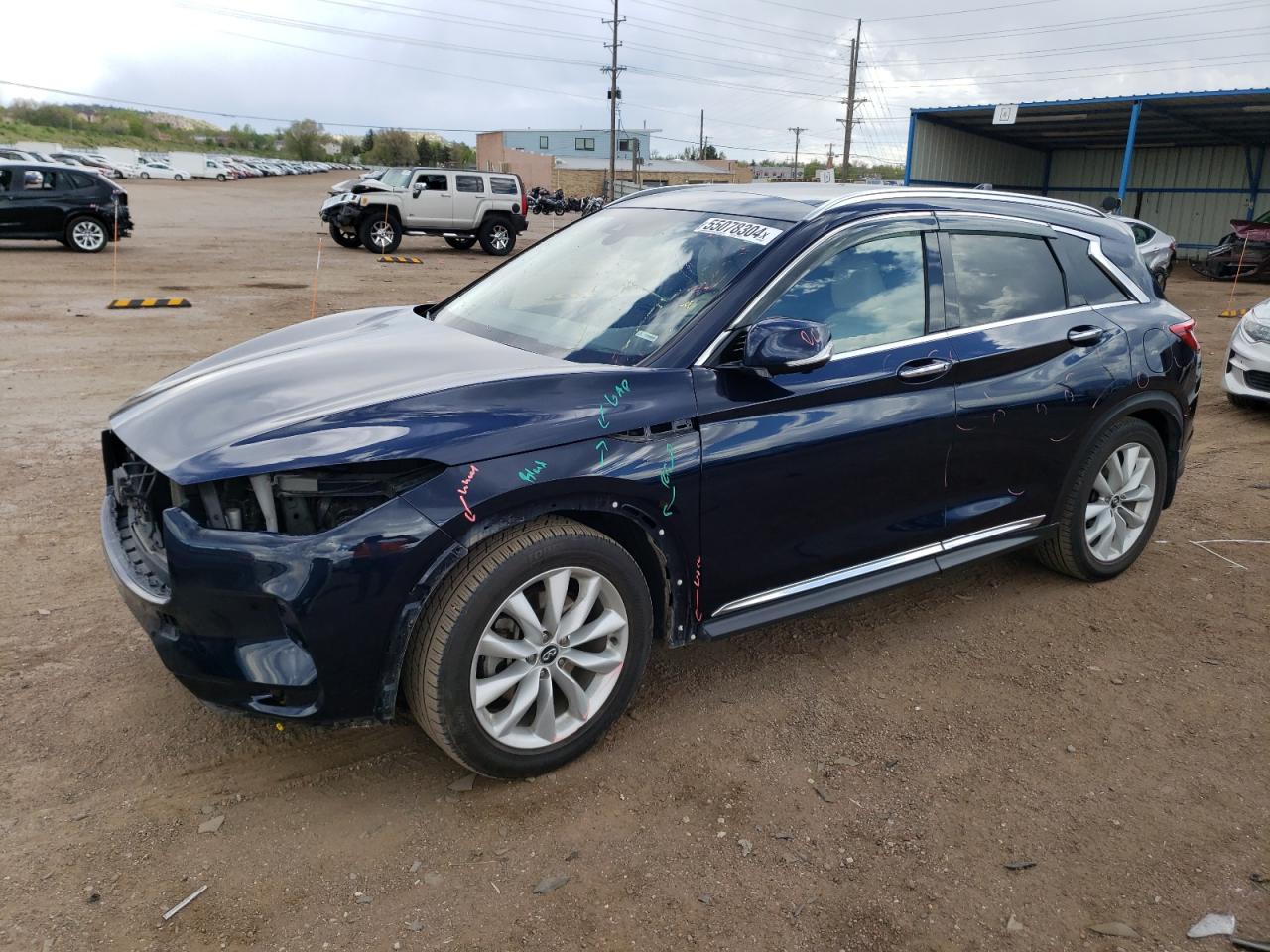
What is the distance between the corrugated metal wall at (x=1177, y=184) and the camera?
31375mm

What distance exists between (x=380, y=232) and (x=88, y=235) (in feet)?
19.7

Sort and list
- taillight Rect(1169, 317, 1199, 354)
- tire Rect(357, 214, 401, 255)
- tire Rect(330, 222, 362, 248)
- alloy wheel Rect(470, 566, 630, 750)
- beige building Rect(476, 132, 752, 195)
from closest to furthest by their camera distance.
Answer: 1. alloy wheel Rect(470, 566, 630, 750)
2. taillight Rect(1169, 317, 1199, 354)
3. tire Rect(357, 214, 401, 255)
4. tire Rect(330, 222, 362, 248)
5. beige building Rect(476, 132, 752, 195)

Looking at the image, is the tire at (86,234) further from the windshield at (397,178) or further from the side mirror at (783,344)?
the side mirror at (783,344)

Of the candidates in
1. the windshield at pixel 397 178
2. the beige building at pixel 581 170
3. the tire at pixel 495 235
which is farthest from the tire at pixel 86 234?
the beige building at pixel 581 170

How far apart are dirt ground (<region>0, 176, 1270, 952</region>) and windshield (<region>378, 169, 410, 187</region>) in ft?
63.8

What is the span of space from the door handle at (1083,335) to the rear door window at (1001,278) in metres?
0.12

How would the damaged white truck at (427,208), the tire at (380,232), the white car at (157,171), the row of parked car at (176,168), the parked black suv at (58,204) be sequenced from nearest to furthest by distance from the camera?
the parked black suv at (58,204), the tire at (380,232), the damaged white truck at (427,208), the row of parked car at (176,168), the white car at (157,171)

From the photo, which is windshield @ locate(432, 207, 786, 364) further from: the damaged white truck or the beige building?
the beige building

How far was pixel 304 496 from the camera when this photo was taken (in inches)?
102

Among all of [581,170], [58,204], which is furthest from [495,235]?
[581,170]

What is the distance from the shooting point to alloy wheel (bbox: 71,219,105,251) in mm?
18609

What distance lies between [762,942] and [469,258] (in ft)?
69.4

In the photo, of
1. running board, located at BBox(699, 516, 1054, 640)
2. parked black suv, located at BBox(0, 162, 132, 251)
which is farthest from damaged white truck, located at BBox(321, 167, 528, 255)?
running board, located at BBox(699, 516, 1054, 640)

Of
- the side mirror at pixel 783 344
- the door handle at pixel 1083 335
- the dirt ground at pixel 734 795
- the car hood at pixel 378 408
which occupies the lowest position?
the dirt ground at pixel 734 795
